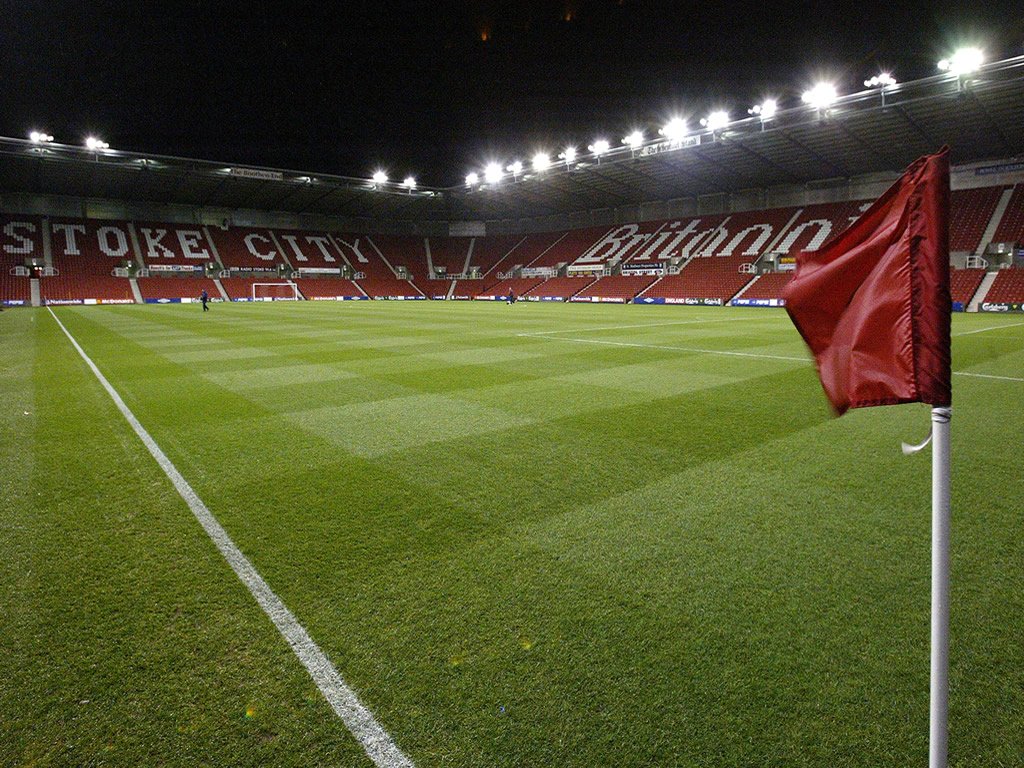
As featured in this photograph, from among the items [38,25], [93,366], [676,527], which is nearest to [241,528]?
[676,527]

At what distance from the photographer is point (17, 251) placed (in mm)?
50594

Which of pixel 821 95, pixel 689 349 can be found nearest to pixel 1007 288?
pixel 821 95

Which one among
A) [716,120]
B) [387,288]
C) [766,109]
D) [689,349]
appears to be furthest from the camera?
[387,288]

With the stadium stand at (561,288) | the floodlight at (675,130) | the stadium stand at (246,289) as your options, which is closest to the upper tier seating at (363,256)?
the stadium stand at (246,289)

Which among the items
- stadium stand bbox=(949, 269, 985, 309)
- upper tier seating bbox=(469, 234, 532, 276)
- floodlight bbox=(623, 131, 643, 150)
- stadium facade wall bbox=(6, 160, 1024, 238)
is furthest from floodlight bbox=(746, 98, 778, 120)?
upper tier seating bbox=(469, 234, 532, 276)

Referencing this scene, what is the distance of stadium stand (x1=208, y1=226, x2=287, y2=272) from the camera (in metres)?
61.2

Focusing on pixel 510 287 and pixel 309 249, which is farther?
pixel 309 249

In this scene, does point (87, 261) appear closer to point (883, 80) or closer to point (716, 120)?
point (716, 120)

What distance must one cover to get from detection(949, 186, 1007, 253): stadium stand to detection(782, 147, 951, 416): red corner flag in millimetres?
44623

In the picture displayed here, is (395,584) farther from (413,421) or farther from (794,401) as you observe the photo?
(794,401)

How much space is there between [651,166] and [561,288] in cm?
1592

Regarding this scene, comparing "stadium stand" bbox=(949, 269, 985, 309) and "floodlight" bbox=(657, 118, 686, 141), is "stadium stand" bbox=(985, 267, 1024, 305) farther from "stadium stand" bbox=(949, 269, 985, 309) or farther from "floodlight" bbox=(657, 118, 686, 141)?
"floodlight" bbox=(657, 118, 686, 141)

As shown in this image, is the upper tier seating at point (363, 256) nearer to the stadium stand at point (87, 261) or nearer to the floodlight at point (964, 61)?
the stadium stand at point (87, 261)

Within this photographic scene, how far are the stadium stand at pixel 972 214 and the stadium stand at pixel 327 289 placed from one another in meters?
53.9
